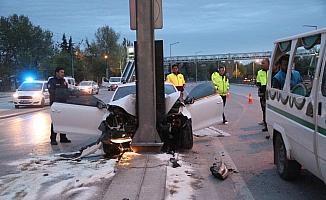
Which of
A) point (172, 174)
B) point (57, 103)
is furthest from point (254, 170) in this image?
point (57, 103)

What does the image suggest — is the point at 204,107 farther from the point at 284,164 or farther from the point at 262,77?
the point at 284,164

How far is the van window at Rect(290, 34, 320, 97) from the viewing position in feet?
19.1

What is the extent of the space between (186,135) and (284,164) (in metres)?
2.62

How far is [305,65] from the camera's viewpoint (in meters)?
6.33

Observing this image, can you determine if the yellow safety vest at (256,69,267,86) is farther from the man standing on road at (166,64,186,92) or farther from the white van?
the white van

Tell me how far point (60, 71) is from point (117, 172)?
5.50m

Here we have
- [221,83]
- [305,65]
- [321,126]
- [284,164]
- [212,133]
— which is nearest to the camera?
[321,126]

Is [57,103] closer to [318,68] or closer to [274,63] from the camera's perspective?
[274,63]

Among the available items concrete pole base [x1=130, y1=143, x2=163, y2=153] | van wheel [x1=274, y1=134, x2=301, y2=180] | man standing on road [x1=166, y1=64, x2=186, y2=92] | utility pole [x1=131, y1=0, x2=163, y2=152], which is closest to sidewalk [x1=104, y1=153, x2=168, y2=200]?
concrete pole base [x1=130, y1=143, x2=163, y2=153]

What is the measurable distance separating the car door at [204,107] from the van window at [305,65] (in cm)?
382

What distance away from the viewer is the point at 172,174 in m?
7.16

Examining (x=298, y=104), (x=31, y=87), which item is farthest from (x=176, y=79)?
(x=31, y=87)

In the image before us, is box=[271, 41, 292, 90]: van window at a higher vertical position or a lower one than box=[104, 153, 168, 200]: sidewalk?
higher

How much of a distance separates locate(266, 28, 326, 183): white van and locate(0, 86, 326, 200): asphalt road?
42cm
